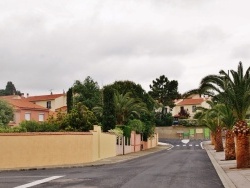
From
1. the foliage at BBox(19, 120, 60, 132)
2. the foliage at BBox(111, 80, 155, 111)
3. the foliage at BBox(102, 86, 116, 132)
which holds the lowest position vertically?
the foliage at BBox(19, 120, 60, 132)

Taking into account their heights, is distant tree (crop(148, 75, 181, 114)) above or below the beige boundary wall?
above

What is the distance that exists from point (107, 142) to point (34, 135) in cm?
1080

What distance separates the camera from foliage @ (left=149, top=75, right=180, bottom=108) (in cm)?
10606

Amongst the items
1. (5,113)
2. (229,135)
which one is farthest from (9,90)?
(229,135)

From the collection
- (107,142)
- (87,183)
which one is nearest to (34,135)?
(107,142)

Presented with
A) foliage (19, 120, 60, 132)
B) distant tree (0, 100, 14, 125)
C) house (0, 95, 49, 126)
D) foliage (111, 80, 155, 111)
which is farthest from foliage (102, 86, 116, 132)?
house (0, 95, 49, 126)

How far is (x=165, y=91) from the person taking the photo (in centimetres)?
10694

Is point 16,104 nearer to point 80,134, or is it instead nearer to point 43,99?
point 43,99

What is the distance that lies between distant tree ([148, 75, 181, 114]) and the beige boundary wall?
73940 millimetres

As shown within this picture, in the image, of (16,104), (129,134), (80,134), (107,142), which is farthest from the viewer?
(16,104)

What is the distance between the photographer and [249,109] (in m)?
24.9

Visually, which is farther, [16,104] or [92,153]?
[16,104]

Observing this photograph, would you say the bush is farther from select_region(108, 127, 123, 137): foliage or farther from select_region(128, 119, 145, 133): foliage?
select_region(128, 119, 145, 133): foliage

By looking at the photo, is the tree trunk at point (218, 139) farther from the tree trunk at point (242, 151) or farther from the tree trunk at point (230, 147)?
the tree trunk at point (242, 151)
